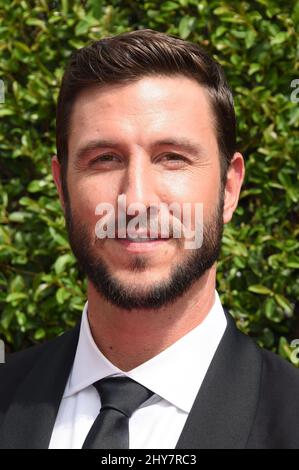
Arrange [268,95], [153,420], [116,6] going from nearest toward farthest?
[153,420] < [268,95] < [116,6]

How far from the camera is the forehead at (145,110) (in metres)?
2.44

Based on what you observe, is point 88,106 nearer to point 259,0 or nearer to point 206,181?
point 206,181

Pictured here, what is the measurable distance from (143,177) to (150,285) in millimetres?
352

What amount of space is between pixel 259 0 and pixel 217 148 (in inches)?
45.9

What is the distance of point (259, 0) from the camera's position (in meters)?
3.49

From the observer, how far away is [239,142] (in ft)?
11.8

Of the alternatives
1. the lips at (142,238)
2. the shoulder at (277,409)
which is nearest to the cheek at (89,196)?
the lips at (142,238)

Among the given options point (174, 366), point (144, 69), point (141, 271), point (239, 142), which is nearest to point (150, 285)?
point (141, 271)

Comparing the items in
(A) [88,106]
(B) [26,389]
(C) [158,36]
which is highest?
(C) [158,36]

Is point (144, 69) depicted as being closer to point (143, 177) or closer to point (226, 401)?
point (143, 177)

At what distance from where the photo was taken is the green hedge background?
137 inches

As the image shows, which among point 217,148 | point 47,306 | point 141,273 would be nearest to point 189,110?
point 217,148

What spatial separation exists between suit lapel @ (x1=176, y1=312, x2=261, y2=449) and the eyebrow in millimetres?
665

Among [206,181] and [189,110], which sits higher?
[189,110]
